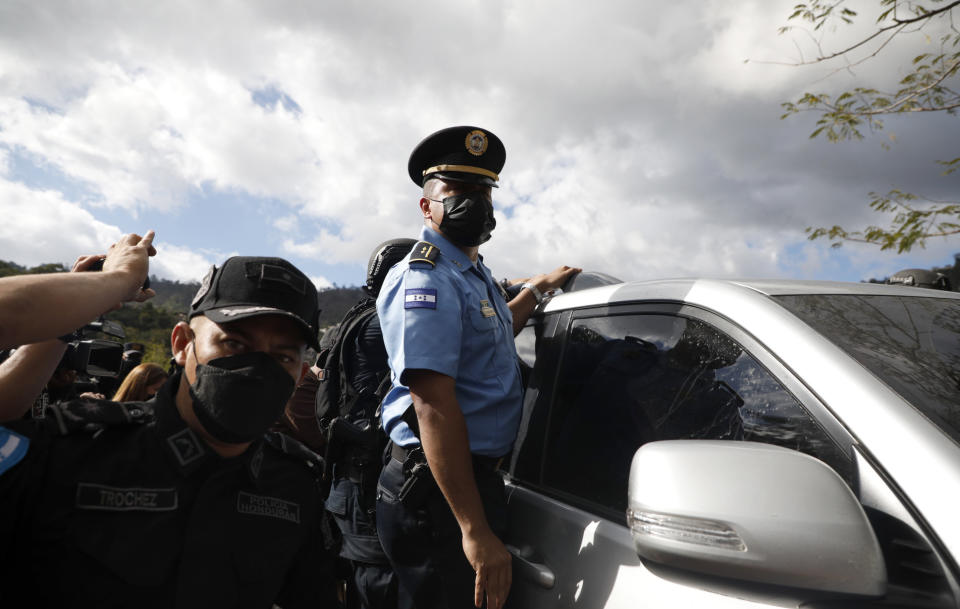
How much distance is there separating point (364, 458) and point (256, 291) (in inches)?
36.2

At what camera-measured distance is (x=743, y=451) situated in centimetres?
96

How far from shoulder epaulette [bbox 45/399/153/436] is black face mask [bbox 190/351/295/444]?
14 cm

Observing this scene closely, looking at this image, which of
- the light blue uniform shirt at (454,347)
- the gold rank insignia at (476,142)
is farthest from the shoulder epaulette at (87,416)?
the gold rank insignia at (476,142)

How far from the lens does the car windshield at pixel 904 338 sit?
1.07 meters

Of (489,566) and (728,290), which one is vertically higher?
(728,290)

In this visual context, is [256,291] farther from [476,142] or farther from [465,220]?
[476,142]

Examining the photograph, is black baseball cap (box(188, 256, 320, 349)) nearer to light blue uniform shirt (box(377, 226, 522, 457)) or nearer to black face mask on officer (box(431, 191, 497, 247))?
light blue uniform shirt (box(377, 226, 522, 457))

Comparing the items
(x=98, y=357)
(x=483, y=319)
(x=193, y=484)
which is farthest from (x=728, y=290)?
(x=98, y=357)

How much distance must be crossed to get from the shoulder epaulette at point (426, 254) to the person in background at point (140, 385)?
3814 mm

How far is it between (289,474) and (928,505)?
138 centimetres

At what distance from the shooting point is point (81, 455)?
1221 millimetres

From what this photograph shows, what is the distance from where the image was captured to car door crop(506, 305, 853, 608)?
1210mm

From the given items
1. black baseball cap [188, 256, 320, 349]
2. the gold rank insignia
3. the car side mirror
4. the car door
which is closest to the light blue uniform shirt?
the car door

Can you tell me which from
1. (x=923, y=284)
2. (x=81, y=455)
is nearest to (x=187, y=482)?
(x=81, y=455)
